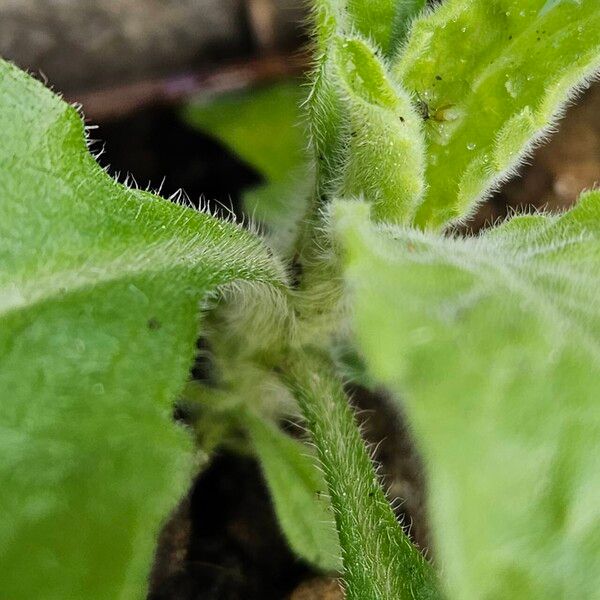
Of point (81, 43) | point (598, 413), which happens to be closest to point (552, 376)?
point (598, 413)

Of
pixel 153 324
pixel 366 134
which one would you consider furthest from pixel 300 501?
pixel 366 134

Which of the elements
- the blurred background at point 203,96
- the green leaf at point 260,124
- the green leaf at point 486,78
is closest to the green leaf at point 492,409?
the green leaf at point 486,78

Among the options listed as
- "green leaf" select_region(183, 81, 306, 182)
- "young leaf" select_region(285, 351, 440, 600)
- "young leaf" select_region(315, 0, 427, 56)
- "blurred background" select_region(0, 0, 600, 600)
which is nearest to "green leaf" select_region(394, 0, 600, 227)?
"young leaf" select_region(315, 0, 427, 56)

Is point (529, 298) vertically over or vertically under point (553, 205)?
under

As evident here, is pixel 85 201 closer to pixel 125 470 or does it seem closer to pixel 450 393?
pixel 125 470

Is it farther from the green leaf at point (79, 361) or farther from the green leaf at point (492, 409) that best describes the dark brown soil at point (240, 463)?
the green leaf at point (492, 409)

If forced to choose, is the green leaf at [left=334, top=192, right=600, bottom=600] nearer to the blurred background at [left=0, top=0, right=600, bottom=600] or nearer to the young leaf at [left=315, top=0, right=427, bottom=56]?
the young leaf at [left=315, top=0, right=427, bottom=56]
